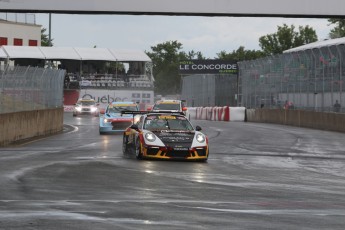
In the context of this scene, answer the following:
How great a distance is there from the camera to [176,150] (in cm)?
1750

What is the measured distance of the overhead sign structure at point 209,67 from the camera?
80.3 metres

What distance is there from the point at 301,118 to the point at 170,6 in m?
21.6

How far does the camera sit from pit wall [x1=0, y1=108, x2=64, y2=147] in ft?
80.9

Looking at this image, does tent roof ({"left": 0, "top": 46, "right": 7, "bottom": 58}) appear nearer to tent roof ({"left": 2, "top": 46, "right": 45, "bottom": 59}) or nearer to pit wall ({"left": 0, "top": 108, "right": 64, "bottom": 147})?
tent roof ({"left": 2, "top": 46, "right": 45, "bottom": 59})

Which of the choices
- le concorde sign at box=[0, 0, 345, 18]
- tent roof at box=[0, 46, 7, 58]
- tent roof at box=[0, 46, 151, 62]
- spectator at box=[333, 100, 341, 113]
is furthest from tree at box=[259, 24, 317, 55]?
le concorde sign at box=[0, 0, 345, 18]

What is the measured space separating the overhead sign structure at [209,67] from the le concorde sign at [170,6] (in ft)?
187

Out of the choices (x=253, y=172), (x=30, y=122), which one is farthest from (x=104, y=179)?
(x=30, y=122)

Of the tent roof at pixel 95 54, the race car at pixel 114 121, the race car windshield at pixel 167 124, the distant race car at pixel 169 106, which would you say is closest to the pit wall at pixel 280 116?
the distant race car at pixel 169 106

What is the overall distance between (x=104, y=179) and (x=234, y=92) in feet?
156

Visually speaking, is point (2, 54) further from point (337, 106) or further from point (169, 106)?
point (337, 106)

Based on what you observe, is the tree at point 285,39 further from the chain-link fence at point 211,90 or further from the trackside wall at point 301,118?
the trackside wall at point 301,118

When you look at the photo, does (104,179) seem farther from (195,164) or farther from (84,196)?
(195,164)

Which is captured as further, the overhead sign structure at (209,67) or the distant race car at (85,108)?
the overhead sign structure at (209,67)

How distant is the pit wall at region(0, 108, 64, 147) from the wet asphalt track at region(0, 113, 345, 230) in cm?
366
